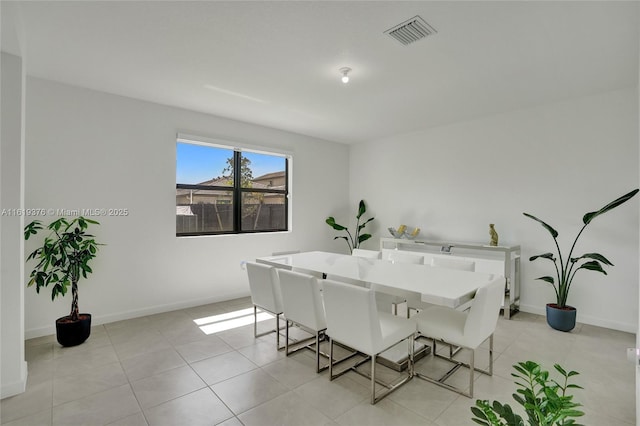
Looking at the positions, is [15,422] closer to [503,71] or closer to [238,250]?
[238,250]

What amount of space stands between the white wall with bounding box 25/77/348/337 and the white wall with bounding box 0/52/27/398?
1.15 m

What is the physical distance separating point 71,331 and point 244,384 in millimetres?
1876

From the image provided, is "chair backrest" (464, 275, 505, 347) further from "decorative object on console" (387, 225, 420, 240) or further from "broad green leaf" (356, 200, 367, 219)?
"broad green leaf" (356, 200, 367, 219)

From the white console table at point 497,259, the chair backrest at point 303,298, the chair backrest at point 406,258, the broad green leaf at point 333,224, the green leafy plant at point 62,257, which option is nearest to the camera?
the chair backrest at point 303,298

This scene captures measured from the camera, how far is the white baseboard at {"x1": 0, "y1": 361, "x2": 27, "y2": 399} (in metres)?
2.14

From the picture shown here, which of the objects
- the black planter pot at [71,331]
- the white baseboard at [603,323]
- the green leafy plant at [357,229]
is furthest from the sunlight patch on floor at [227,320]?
the white baseboard at [603,323]

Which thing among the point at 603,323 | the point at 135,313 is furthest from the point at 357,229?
the point at 135,313

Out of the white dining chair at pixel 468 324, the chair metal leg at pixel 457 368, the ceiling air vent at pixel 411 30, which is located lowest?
the chair metal leg at pixel 457 368

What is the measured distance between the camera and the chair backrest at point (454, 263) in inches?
117

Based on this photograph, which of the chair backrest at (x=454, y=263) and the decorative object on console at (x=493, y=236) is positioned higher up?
the decorative object on console at (x=493, y=236)

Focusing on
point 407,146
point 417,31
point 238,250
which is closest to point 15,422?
point 238,250

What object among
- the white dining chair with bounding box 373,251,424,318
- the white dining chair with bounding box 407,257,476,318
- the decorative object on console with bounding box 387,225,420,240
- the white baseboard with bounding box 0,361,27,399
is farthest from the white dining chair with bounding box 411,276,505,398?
the white baseboard with bounding box 0,361,27,399

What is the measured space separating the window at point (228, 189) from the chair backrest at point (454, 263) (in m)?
2.71

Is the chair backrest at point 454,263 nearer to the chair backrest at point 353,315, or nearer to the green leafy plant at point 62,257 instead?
the chair backrest at point 353,315
